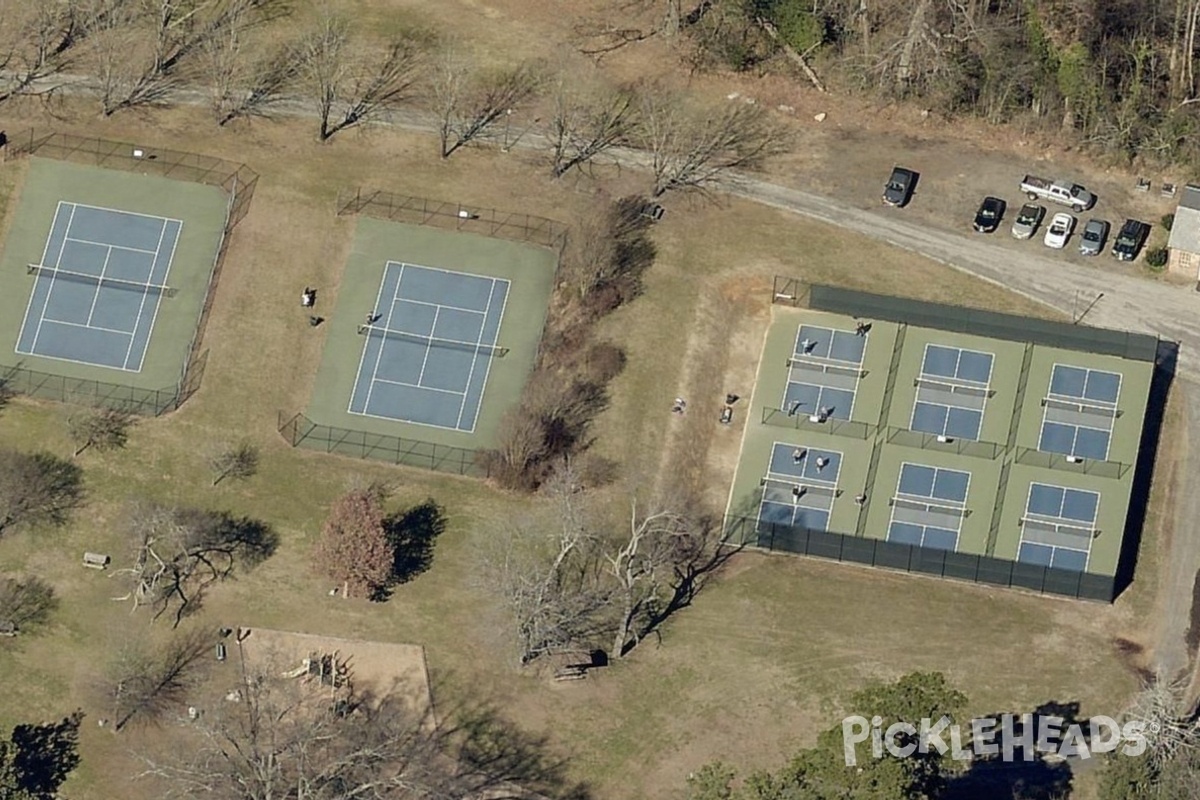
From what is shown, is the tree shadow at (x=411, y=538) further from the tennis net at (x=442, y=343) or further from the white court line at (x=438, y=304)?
the white court line at (x=438, y=304)

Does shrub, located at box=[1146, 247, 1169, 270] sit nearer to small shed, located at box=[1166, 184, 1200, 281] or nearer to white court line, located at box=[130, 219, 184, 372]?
small shed, located at box=[1166, 184, 1200, 281]

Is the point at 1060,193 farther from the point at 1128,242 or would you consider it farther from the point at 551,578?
the point at 551,578

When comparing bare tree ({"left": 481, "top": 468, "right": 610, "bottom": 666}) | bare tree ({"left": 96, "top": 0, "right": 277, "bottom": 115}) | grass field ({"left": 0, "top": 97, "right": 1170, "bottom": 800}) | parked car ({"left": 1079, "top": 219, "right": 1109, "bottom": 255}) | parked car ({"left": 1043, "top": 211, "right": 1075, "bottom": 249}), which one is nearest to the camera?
bare tree ({"left": 481, "top": 468, "right": 610, "bottom": 666})

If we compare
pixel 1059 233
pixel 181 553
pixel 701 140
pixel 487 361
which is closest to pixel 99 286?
pixel 181 553

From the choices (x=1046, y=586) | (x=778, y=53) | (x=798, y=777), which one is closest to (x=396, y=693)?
(x=798, y=777)

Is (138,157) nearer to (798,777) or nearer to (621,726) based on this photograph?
(621,726)

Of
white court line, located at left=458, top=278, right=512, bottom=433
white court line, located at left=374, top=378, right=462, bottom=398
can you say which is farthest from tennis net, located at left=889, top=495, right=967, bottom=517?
white court line, located at left=374, top=378, right=462, bottom=398

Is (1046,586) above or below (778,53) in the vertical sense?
below
